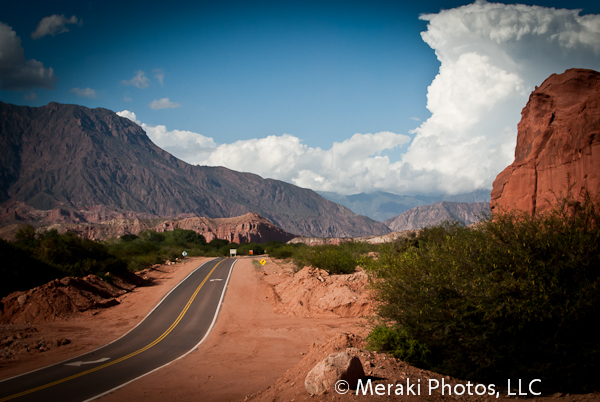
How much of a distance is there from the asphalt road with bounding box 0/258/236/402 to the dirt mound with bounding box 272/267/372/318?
234 inches

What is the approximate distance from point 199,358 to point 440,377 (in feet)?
38.0

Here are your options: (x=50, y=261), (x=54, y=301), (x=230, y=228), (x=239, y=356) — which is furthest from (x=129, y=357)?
(x=230, y=228)

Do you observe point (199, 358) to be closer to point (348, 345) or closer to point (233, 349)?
point (233, 349)

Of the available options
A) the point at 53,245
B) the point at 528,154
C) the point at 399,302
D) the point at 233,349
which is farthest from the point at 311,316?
the point at 53,245

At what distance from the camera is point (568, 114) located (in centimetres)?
2675

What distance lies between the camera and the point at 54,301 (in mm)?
26219

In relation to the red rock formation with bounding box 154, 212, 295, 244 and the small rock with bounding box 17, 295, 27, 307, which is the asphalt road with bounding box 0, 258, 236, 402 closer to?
the small rock with bounding box 17, 295, 27, 307

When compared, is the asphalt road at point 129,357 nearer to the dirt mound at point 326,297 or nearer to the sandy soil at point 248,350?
the sandy soil at point 248,350

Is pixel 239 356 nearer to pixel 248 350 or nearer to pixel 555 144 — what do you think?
pixel 248 350

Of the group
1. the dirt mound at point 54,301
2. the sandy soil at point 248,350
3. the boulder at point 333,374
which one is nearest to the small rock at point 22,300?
the dirt mound at point 54,301

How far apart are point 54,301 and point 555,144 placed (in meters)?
38.2

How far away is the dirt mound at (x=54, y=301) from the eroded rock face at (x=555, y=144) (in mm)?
31004

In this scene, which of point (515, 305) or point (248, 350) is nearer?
point (515, 305)

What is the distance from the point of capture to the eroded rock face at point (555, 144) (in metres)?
23.3
